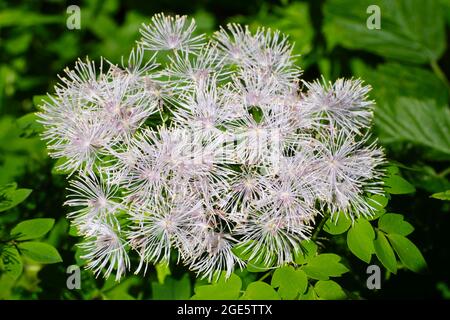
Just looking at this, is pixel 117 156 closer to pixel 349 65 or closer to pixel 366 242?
pixel 366 242

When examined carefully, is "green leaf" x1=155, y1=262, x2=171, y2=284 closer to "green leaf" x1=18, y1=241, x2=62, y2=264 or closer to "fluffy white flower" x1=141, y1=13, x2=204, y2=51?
"green leaf" x1=18, y1=241, x2=62, y2=264

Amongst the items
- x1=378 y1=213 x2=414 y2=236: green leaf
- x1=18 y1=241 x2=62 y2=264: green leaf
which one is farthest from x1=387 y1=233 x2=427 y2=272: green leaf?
x1=18 y1=241 x2=62 y2=264: green leaf

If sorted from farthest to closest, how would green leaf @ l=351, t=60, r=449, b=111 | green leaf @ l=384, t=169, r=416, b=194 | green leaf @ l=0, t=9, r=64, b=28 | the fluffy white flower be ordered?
1. green leaf @ l=0, t=9, r=64, b=28
2. green leaf @ l=351, t=60, r=449, b=111
3. the fluffy white flower
4. green leaf @ l=384, t=169, r=416, b=194

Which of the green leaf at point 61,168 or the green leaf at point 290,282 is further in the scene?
the green leaf at point 61,168

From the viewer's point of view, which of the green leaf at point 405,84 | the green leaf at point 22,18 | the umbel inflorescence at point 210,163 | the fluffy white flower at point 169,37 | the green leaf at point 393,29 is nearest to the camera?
the umbel inflorescence at point 210,163

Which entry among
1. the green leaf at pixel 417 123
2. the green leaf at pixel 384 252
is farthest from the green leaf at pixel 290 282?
the green leaf at pixel 417 123

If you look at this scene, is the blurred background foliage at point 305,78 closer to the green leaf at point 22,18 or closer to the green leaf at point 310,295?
the green leaf at point 22,18

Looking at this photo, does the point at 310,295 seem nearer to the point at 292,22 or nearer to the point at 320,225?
the point at 320,225
